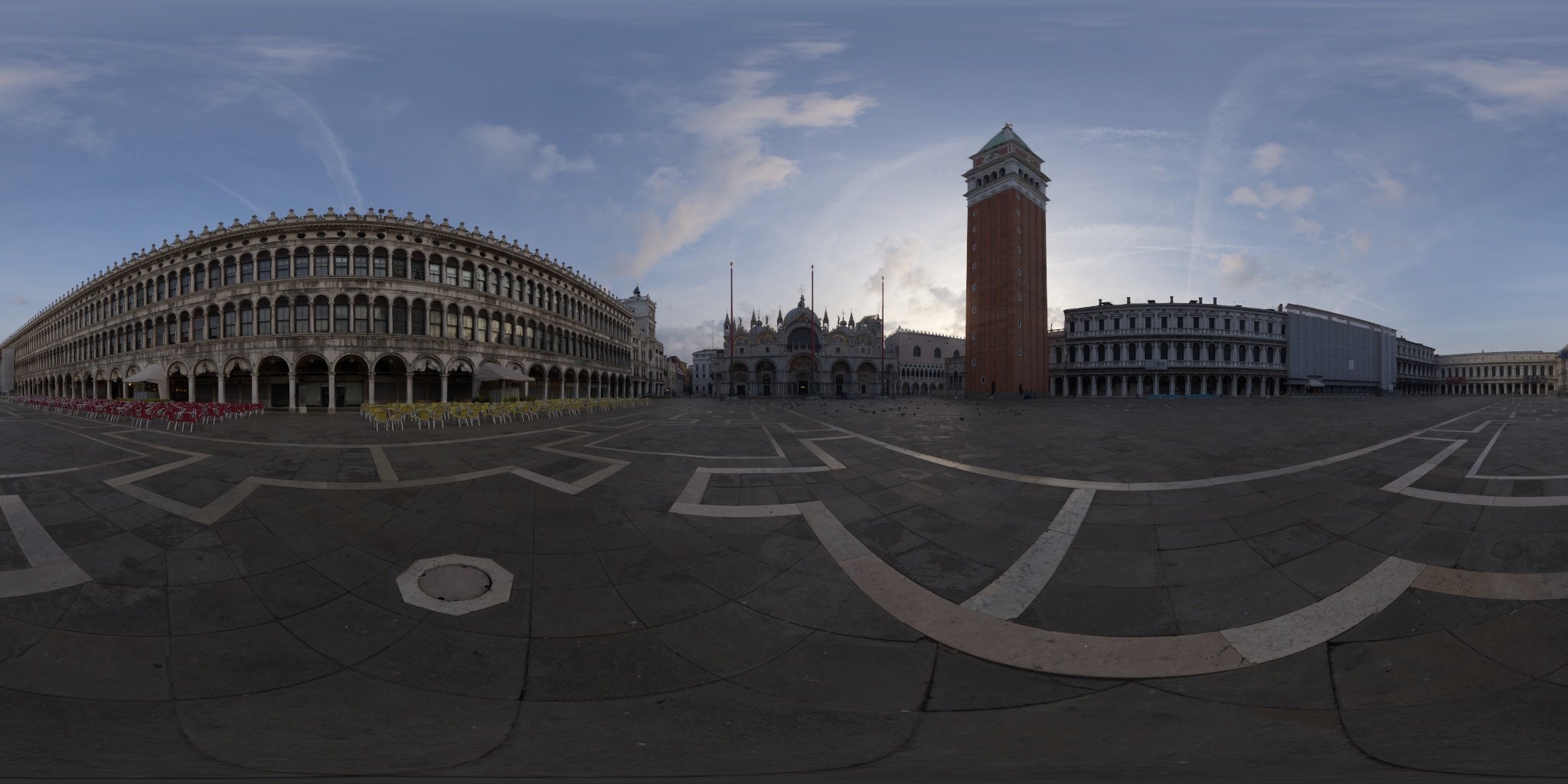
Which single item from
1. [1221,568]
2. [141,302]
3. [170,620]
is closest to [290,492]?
[170,620]

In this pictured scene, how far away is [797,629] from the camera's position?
4.51m

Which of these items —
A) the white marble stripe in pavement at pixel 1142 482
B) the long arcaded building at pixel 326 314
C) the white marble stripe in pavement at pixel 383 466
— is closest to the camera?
the white marble stripe in pavement at pixel 1142 482

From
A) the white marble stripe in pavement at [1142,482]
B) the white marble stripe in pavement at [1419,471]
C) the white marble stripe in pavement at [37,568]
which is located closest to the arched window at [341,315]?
the white marble stripe in pavement at [37,568]

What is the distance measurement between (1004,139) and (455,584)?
85.3 m

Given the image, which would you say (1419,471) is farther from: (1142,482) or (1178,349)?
(1178,349)

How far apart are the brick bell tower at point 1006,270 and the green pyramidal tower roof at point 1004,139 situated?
0.13 metres

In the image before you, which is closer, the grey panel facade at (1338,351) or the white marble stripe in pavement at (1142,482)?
the white marble stripe in pavement at (1142,482)

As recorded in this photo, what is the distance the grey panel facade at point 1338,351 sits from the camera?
88.8 m

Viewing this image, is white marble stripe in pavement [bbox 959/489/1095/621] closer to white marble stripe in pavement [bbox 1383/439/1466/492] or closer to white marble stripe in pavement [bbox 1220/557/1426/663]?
white marble stripe in pavement [bbox 1220/557/1426/663]

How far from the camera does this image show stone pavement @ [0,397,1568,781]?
3.37 m

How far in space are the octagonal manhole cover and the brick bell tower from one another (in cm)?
7324

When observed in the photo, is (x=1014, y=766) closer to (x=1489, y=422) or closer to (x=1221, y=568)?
(x=1221, y=568)

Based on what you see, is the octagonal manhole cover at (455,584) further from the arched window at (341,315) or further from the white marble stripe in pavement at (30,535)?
the arched window at (341,315)

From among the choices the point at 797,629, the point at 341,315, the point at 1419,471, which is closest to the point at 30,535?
the point at 797,629
